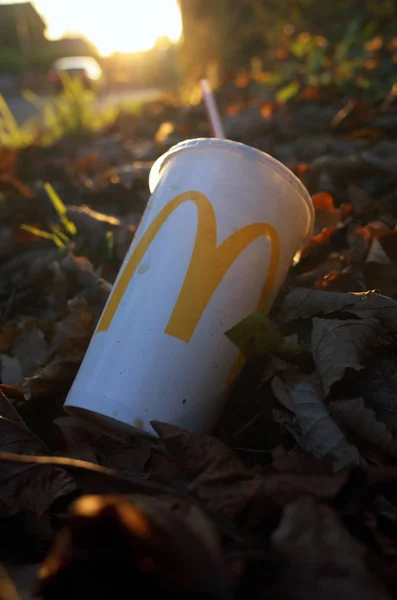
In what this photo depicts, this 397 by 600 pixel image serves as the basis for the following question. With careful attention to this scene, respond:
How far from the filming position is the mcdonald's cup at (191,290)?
1.28m

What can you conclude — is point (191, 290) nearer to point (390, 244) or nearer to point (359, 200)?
point (390, 244)

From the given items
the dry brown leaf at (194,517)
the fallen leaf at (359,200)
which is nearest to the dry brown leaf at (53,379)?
the dry brown leaf at (194,517)

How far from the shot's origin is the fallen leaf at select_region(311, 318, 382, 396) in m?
1.17

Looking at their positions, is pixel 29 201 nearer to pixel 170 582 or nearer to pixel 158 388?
pixel 158 388

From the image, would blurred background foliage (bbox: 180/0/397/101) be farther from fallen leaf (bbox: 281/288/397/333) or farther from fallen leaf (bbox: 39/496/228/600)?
fallen leaf (bbox: 39/496/228/600)

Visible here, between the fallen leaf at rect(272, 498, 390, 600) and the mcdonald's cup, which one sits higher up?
the mcdonald's cup

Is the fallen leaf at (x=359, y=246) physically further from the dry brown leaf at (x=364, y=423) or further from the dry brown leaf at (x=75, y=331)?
the dry brown leaf at (x=75, y=331)

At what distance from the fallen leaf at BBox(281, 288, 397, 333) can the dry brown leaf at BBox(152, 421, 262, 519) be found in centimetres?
44

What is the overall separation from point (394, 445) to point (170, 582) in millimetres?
571

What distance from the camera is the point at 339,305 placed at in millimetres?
1334

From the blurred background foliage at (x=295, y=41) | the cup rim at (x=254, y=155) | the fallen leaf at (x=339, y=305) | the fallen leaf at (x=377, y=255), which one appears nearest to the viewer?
the fallen leaf at (x=339, y=305)

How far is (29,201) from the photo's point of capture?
277cm

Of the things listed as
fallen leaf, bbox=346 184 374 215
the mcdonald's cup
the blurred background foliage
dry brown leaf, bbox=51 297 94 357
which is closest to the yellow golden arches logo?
the mcdonald's cup

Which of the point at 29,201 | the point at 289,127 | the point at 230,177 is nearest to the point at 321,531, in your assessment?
the point at 230,177
